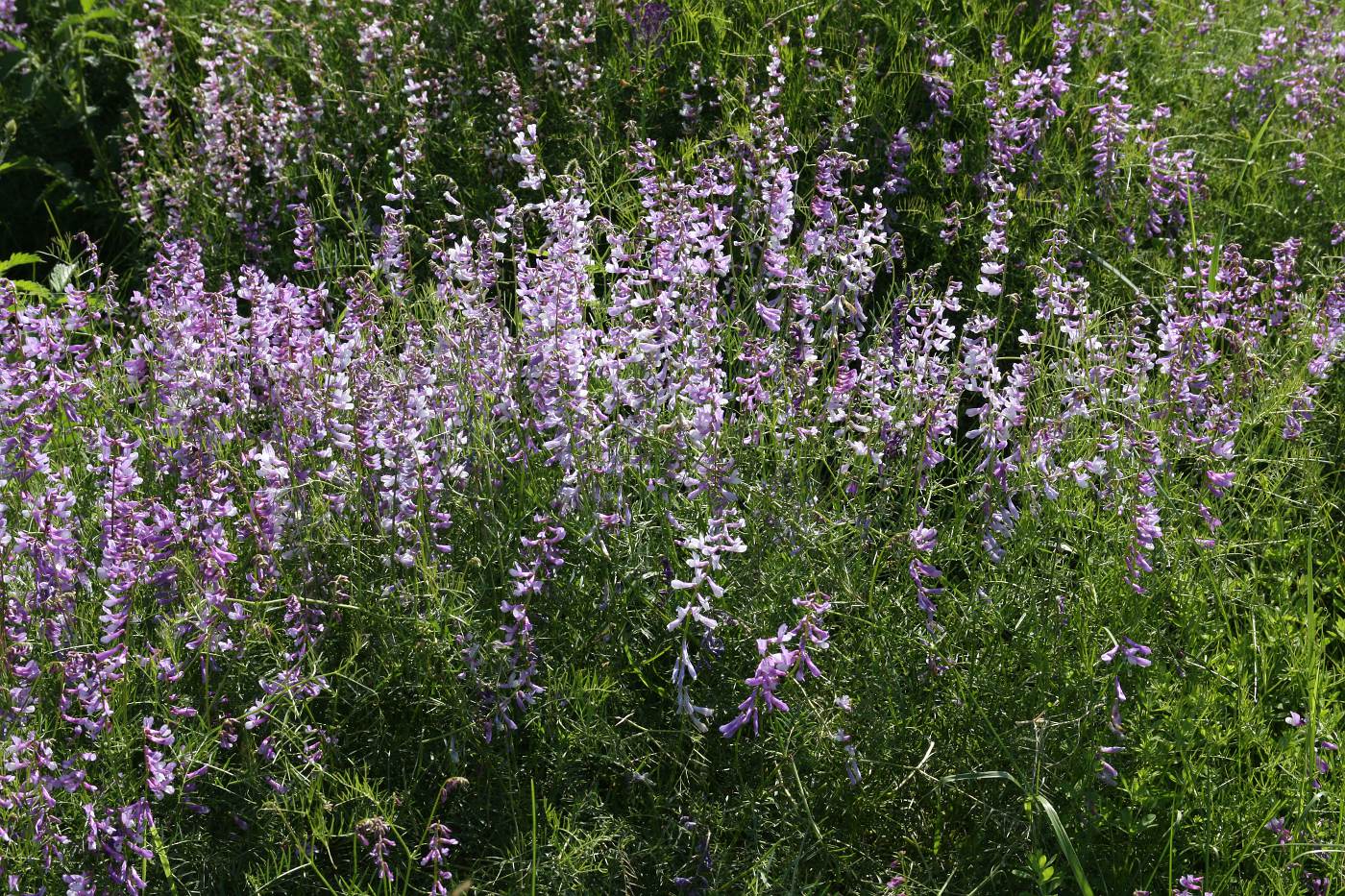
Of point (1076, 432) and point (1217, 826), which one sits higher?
point (1076, 432)

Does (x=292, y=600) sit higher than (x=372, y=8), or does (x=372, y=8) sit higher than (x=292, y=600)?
(x=372, y=8)

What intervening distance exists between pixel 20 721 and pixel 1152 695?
6.91ft

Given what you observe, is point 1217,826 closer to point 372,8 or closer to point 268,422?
point 268,422

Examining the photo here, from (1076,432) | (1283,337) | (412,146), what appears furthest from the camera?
(412,146)

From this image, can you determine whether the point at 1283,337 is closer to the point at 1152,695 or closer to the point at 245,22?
the point at 1152,695

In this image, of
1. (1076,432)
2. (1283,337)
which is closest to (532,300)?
(1076,432)

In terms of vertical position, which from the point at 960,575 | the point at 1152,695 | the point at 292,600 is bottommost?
the point at 960,575

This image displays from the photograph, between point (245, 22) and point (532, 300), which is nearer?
point (532, 300)

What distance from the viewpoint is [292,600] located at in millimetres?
2414

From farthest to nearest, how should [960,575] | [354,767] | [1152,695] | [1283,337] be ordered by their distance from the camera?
[1283,337], [960,575], [1152,695], [354,767]

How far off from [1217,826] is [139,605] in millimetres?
2161

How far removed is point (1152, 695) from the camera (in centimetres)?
262

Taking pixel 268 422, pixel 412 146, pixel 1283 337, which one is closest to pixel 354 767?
pixel 268 422

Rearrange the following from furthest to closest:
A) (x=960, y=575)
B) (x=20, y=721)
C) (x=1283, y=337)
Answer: (x=1283, y=337) < (x=960, y=575) < (x=20, y=721)
